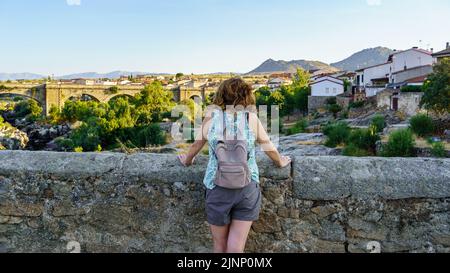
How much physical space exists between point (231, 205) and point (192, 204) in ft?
1.79

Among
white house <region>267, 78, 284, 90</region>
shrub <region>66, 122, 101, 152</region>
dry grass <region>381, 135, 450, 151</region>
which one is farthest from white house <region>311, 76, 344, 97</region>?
dry grass <region>381, 135, 450, 151</region>

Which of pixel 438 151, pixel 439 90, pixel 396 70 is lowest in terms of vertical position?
pixel 438 151

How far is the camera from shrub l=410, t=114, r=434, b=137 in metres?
23.4

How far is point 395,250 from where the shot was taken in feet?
9.82

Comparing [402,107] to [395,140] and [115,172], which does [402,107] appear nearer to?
[395,140]

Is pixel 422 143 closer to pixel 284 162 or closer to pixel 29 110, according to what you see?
pixel 284 162

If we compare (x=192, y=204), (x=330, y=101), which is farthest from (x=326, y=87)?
(x=192, y=204)

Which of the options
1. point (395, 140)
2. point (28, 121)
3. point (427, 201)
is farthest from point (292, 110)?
point (427, 201)

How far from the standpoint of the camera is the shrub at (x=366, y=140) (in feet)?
70.5

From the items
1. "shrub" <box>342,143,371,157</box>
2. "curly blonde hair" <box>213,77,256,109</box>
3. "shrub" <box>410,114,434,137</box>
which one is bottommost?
"shrub" <box>342,143,371,157</box>

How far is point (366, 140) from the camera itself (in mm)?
21719

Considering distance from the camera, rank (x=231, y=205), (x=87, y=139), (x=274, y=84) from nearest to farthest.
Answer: (x=231, y=205), (x=87, y=139), (x=274, y=84)

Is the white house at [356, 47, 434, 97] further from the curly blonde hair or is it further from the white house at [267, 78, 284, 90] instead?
the curly blonde hair

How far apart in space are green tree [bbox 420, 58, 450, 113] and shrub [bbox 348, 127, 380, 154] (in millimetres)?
4313
